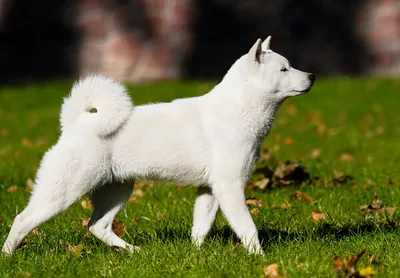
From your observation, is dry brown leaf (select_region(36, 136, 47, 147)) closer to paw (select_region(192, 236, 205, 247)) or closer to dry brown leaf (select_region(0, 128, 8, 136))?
dry brown leaf (select_region(0, 128, 8, 136))

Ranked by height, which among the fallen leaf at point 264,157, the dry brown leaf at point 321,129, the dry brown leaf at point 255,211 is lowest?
the dry brown leaf at point 321,129

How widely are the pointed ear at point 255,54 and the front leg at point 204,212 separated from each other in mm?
837

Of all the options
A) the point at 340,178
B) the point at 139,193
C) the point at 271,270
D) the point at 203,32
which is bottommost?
the point at 203,32

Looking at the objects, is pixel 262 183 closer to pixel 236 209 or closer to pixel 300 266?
pixel 236 209

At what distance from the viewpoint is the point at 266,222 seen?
18.4ft

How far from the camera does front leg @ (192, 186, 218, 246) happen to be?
5074 mm

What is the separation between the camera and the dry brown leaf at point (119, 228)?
5.53m

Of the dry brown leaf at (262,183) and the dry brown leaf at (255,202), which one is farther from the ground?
the dry brown leaf at (255,202)

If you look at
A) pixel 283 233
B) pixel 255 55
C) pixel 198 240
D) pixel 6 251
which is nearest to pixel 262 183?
pixel 283 233

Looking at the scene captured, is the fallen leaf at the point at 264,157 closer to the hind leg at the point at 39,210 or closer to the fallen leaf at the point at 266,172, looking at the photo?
the fallen leaf at the point at 266,172

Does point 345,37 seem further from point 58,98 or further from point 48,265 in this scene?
point 48,265

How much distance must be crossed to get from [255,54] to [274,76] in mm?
168

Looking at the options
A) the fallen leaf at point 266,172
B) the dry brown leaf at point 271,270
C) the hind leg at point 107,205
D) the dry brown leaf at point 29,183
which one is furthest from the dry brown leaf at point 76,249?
the dry brown leaf at point 29,183

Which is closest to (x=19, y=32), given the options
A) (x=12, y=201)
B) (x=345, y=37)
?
(x=345, y=37)
